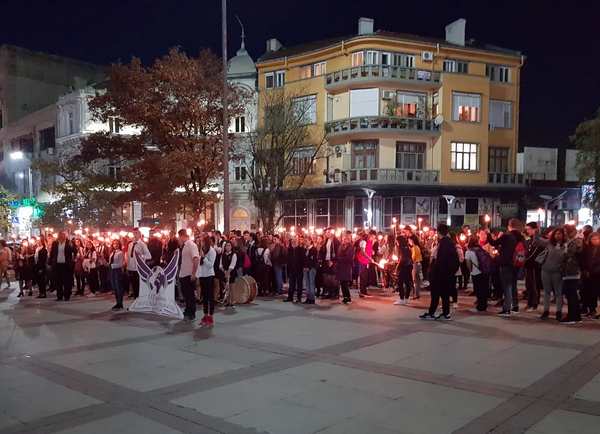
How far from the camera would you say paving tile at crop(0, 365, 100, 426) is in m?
5.98

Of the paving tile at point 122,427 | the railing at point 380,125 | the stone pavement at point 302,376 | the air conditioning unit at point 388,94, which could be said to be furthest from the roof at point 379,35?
the paving tile at point 122,427

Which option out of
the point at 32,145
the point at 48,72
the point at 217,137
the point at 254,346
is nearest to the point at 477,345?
the point at 254,346

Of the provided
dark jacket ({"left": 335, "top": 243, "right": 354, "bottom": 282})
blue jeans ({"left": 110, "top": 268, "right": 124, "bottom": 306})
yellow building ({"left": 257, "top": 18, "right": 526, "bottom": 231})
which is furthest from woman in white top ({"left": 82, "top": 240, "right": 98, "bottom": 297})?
yellow building ({"left": 257, "top": 18, "right": 526, "bottom": 231})

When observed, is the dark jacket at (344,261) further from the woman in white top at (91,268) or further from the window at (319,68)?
the window at (319,68)

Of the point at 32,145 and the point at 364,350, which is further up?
the point at 32,145

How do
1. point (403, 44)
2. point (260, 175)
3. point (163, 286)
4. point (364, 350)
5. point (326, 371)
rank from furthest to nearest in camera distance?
point (403, 44), point (260, 175), point (163, 286), point (364, 350), point (326, 371)

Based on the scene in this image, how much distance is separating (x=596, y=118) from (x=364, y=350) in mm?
25906

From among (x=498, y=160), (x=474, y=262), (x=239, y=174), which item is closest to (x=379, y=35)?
(x=498, y=160)

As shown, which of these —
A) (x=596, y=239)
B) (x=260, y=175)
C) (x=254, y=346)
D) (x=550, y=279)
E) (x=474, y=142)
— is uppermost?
(x=474, y=142)

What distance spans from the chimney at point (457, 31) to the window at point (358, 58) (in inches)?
318

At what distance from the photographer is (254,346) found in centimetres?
920

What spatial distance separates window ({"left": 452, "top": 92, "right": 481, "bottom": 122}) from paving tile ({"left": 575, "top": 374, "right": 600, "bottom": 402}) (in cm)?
3262

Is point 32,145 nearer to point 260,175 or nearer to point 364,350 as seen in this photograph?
point 260,175

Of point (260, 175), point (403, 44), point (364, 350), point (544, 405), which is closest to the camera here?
point (544, 405)
